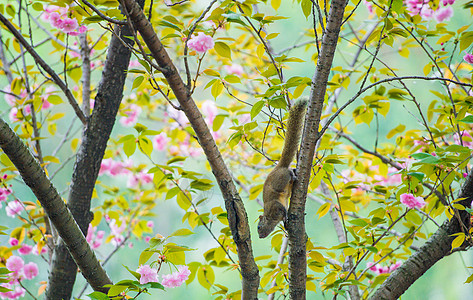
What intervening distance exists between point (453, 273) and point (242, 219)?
228cm

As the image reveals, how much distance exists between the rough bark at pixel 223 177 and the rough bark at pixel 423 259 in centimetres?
35

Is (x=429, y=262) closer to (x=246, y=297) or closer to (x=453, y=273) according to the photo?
(x=246, y=297)

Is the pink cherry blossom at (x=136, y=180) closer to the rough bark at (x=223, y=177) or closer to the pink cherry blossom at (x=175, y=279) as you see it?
the pink cherry blossom at (x=175, y=279)

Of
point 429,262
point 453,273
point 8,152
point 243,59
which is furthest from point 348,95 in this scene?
point 8,152

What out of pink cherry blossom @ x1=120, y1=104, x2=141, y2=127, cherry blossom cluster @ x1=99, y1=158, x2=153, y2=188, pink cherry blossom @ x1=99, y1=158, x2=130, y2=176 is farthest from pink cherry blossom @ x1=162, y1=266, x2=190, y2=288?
pink cherry blossom @ x1=120, y1=104, x2=141, y2=127

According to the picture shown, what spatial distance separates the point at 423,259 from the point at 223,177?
24.6 inches

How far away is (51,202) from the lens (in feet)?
3.28

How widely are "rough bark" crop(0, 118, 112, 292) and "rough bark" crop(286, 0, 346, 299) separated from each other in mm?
519

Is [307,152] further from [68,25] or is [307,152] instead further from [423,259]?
[68,25]

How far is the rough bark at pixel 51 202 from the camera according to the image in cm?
93

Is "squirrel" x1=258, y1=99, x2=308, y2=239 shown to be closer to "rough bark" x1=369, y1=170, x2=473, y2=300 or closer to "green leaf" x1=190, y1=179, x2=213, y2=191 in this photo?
"green leaf" x1=190, y1=179, x2=213, y2=191

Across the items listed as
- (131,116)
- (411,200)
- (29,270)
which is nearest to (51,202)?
(411,200)

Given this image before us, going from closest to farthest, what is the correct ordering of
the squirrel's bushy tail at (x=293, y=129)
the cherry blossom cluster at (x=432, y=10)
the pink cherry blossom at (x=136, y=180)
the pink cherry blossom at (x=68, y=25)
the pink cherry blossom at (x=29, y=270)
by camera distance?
the squirrel's bushy tail at (x=293, y=129), the pink cherry blossom at (x=68, y=25), the cherry blossom cluster at (x=432, y=10), the pink cherry blossom at (x=29, y=270), the pink cherry blossom at (x=136, y=180)

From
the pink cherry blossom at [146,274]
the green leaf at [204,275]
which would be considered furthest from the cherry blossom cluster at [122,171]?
the pink cherry blossom at [146,274]
